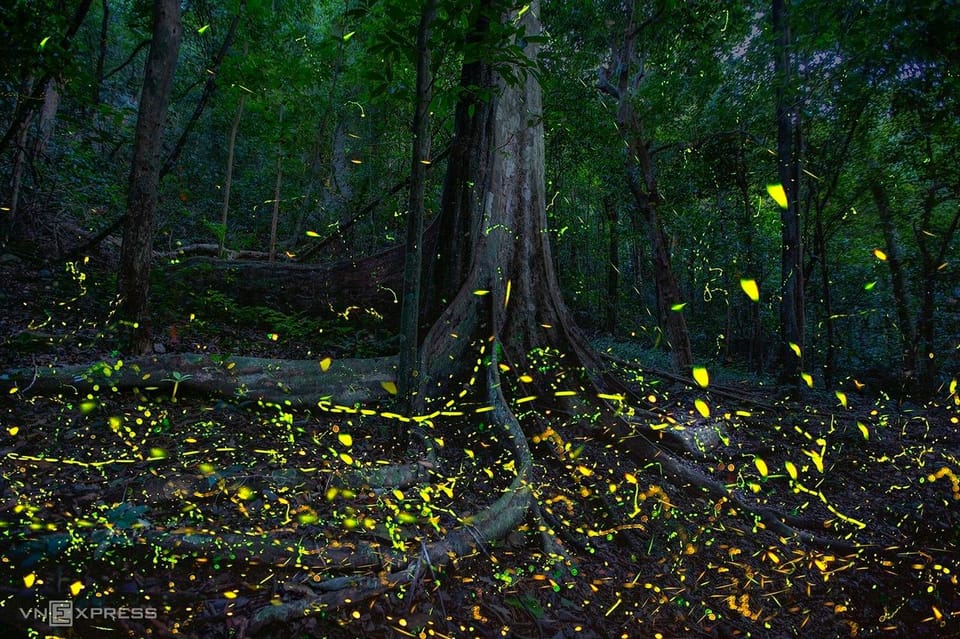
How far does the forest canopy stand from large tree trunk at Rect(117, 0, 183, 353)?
0.09 feet

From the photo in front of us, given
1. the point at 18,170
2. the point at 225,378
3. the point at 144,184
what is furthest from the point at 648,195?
the point at 18,170

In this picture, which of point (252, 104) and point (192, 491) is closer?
point (192, 491)

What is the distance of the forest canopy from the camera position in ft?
8.84

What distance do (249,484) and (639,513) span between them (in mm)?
2965

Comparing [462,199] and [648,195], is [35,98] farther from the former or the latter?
[648,195]

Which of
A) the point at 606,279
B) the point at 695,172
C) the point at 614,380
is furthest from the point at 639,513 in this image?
the point at 606,279

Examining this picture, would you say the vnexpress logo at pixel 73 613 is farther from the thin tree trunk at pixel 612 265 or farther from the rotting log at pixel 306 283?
the thin tree trunk at pixel 612 265

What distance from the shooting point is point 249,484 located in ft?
10.3

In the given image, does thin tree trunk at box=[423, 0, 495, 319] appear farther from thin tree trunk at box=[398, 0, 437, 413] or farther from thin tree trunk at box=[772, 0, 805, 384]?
thin tree trunk at box=[772, 0, 805, 384]

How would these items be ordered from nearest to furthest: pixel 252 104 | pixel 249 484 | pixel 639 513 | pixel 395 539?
pixel 395 539, pixel 249 484, pixel 639 513, pixel 252 104

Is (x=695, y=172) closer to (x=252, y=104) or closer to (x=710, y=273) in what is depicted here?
(x=710, y=273)

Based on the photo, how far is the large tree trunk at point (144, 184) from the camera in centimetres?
457

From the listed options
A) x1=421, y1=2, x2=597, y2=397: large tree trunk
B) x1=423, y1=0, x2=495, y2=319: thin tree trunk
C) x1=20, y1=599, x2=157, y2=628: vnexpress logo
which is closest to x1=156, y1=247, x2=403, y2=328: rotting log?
x1=423, y1=0, x2=495, y2=319: thin tree trunk

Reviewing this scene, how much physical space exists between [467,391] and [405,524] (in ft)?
6.00
